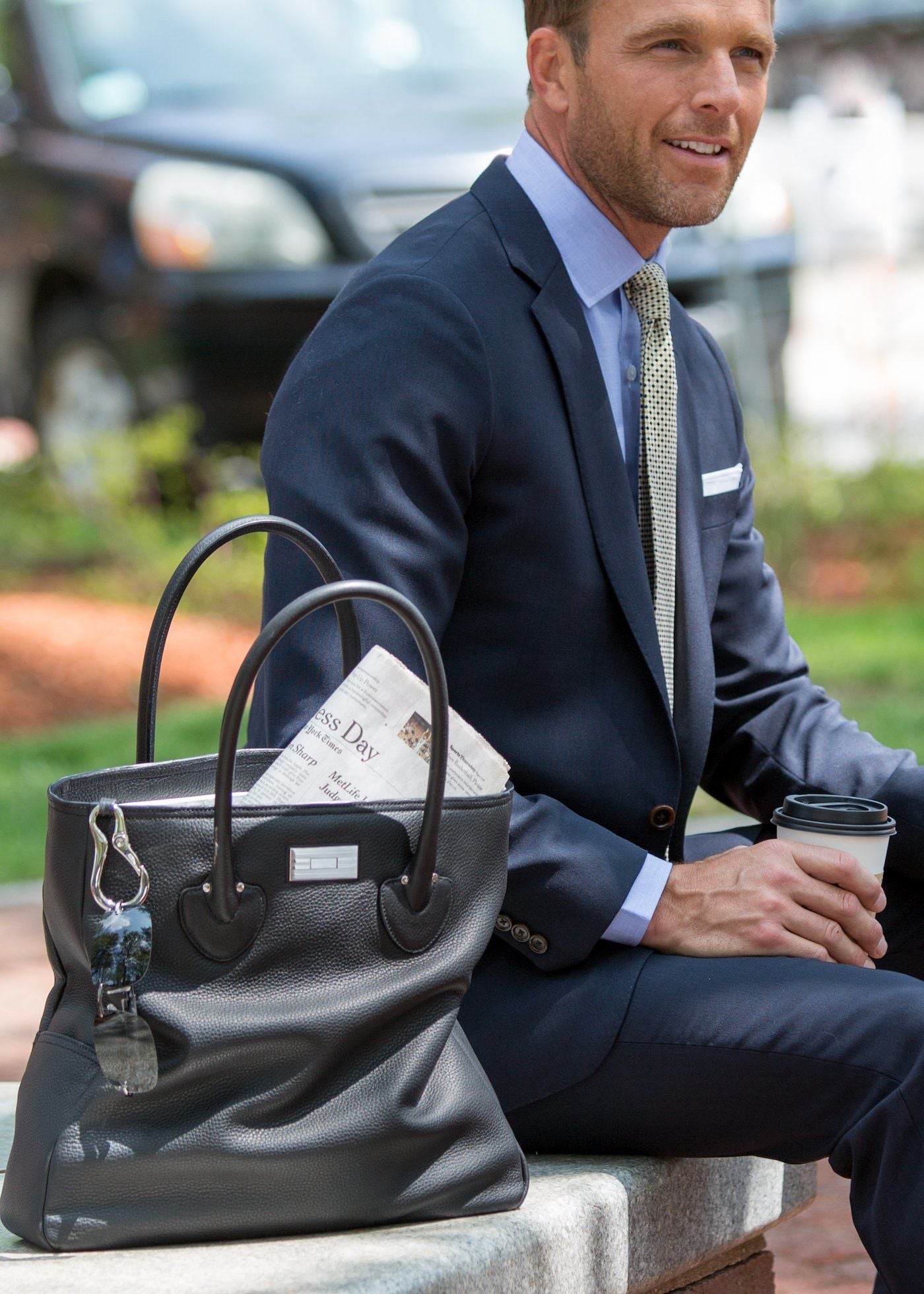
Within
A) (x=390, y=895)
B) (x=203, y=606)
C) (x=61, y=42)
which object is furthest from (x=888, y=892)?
(x=61, y=42)

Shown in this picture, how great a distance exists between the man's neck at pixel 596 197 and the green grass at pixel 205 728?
293cm

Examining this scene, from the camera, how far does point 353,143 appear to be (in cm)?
774

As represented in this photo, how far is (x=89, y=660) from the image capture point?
6.79 meters

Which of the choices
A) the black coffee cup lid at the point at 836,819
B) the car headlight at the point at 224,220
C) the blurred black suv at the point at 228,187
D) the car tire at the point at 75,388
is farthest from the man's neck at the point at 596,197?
the car tire at the point at 75,388

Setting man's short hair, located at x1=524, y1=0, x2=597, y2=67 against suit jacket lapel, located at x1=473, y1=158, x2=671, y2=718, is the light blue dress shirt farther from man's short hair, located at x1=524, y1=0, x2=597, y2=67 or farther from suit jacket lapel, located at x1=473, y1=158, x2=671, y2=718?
man's short hair, located at x1=524, y1=0, x2=597, y2=67

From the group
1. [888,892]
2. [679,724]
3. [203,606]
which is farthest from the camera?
[203,606]

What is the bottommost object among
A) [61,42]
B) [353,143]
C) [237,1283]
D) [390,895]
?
[237,1283]

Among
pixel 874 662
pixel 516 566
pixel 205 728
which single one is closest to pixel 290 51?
pixel 205 728

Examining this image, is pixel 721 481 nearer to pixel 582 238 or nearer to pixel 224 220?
pixel 582 238

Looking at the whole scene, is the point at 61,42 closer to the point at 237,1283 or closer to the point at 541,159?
the point at 541,159

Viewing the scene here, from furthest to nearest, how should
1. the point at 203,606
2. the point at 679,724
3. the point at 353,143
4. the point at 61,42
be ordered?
the point at 61,42
the point at 353,143
the point at 203,606
the point at 679,724

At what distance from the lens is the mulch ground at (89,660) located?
6.54 metres

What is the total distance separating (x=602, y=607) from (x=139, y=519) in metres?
5.56

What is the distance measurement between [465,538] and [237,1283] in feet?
2.93
